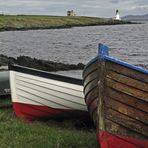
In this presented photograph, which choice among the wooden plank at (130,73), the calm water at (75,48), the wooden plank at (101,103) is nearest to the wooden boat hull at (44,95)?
the wooden plank at (101,103)

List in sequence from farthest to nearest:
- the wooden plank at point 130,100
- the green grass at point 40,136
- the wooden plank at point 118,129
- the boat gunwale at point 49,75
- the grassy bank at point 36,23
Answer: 1. the grassy bank at point 36,23
2. the boat gunwale at point 49,75
3. the green grass at point 40,136
4. the wooden plank at point 118,129
5. the wooden plank at point 130,100

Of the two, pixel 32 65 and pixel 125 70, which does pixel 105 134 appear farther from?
pixel 32 65

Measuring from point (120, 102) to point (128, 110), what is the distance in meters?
0.22

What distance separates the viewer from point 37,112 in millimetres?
13633

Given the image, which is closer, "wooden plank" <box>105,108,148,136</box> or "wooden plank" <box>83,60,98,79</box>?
"wooden plank" <box>105,108,148,136</box>

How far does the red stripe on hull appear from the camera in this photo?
950 cm

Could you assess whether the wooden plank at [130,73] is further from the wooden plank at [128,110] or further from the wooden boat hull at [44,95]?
the wooden boat hull at [44,95]

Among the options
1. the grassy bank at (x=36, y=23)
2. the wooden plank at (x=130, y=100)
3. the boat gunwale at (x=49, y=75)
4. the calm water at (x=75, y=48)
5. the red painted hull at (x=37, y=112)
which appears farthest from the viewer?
the grassy bank at (x=36, y=23)

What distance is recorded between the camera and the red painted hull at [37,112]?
13477 millimetres

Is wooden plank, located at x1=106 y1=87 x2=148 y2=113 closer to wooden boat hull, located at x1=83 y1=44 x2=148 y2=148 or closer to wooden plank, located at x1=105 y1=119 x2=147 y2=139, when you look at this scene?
wooden boat hull, located at x1=83 y1=44 x2=148 y2=148

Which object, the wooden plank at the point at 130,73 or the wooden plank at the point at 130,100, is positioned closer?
the wooden plank at the point at 130,73

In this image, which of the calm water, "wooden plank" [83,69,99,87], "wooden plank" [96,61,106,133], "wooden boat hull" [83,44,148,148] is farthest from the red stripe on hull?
the calm water

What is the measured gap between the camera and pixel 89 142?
1095 cm

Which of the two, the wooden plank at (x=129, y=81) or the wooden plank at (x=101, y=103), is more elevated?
the wooden plank at (x=129, y=81)
